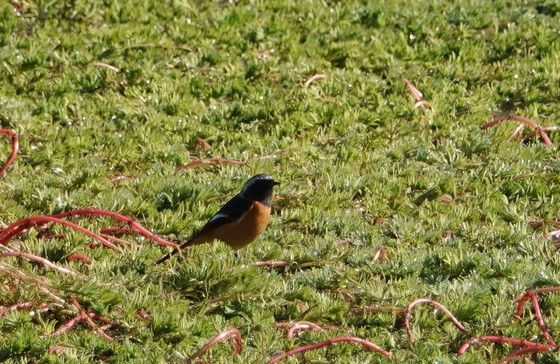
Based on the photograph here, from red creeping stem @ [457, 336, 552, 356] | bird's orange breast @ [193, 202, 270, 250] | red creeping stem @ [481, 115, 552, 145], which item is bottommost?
red creeping stem @ [481, 115, 552, 145]

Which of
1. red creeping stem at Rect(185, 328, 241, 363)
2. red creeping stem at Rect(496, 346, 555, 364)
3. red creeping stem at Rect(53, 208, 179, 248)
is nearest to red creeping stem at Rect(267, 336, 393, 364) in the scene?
red creeping stem at Rect(185, 328, 241, 363)

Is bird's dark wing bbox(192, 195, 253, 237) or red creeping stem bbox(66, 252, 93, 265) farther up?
bird's dark wing bbox(192, 195, 253, 237)

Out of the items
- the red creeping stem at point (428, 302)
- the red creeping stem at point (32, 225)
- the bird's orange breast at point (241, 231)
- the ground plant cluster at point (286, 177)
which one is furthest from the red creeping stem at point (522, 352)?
the red creeping stem at point (32, 225)

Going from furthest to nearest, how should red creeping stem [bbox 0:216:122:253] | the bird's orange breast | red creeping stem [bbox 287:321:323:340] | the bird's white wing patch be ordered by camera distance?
the bird's white wing patch < the bird's orange breast < red creeping stem [bbox 0:216:122:253] < red creeping stem [bbox 287:321:323:340]

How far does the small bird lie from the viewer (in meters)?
7.58

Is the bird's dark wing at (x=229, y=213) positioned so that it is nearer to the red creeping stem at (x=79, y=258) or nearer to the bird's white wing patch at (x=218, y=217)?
the bird's white wing patch at (x=218, y=217)

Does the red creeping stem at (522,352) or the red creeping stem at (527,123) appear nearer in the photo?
the red creeping stem at (522,352)

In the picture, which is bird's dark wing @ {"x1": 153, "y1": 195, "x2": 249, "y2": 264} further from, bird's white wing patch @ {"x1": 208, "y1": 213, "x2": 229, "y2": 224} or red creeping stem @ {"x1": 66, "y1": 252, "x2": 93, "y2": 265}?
red creeping stem @ {"x1": 66, "y1": 252, "x2": 93, "y2": 265}

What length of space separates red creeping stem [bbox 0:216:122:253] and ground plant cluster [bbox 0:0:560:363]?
18 mm

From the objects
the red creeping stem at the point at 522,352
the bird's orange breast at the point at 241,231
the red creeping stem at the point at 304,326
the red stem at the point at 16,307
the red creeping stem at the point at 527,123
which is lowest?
the red creeping stem at the point at 527,123

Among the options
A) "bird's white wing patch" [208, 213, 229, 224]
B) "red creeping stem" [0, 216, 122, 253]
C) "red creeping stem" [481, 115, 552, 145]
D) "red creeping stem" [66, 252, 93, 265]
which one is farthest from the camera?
"red creeping stem" [481, 115, 552, 145]

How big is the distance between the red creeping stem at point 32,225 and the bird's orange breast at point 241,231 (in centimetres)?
59

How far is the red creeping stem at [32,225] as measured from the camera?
7168 millimetres

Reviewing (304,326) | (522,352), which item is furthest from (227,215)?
(522,352)
